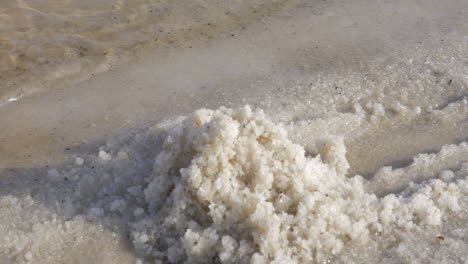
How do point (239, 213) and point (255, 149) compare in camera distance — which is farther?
point (255, 149)

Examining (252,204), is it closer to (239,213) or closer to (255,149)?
(239,213)

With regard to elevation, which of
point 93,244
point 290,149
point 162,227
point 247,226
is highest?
point 290,149

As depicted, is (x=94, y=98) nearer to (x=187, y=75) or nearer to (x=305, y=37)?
(x=187, y=75)

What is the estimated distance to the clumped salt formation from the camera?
2164 mm

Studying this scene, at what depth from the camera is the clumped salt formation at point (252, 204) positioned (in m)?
2.16

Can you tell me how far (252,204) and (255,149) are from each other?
0.26 metres

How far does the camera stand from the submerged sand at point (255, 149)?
7.36ft

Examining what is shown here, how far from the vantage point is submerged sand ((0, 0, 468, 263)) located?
2.24 m

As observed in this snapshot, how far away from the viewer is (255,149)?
2.29m

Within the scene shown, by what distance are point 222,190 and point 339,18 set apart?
3.15 meters

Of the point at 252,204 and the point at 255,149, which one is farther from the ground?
the point at 255,149

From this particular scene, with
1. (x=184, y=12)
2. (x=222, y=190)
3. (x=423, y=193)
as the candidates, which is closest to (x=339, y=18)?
(x=184, y=12)

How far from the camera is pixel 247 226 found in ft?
7.06

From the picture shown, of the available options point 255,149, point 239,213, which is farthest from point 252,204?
point 255,149
